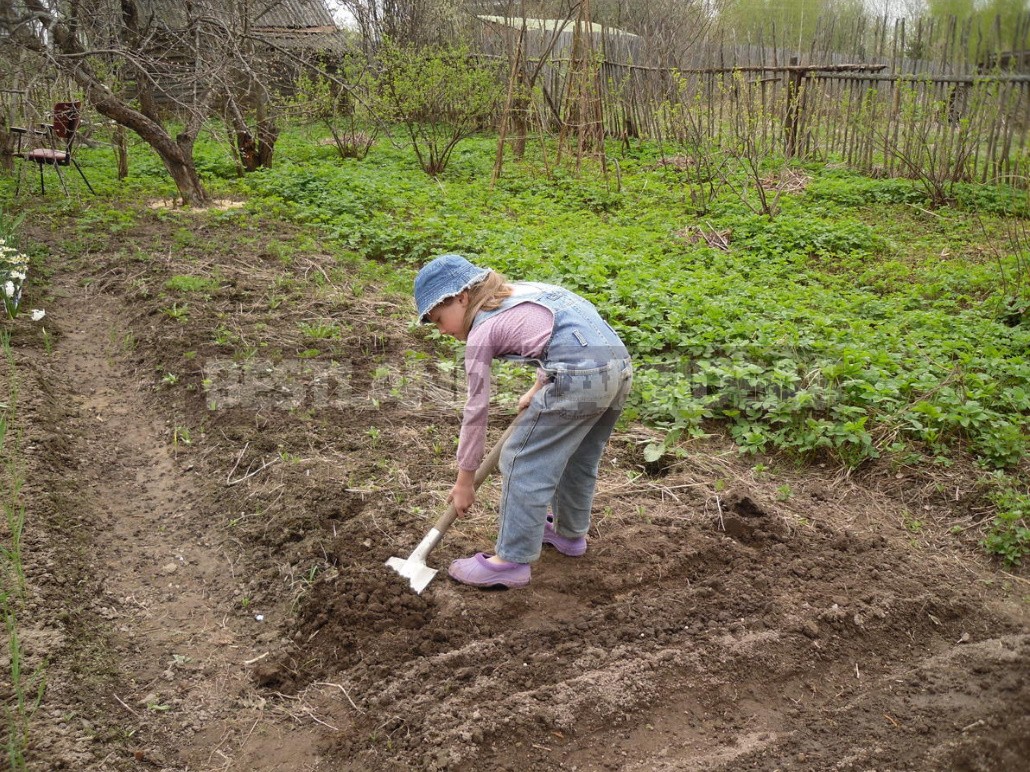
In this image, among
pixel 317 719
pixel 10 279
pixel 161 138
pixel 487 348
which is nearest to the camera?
pixel 317 719

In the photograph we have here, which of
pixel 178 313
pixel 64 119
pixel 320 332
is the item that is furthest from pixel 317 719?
pixel 64 119

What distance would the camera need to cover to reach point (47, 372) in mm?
4656

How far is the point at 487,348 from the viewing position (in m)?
2.56

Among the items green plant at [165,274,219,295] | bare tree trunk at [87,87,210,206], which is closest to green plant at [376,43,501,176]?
bare tree trunk at [87,87,210,206]

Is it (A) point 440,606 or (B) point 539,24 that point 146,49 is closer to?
(B) point 539,24

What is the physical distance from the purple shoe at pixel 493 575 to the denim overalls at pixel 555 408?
0.10m

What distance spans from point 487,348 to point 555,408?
0.96ft

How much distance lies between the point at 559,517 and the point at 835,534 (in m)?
1.18

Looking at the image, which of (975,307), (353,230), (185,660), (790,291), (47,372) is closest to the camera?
(185,660)

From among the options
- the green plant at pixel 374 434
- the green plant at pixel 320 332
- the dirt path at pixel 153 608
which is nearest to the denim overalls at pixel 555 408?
the dirt path at pixel 153 608

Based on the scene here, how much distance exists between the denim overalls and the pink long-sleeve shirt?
3 cm

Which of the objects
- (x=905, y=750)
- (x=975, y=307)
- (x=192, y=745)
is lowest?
(x=192, y=745)

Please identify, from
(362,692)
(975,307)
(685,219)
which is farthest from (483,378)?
(685,219)

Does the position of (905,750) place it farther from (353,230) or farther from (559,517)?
(353,230)
